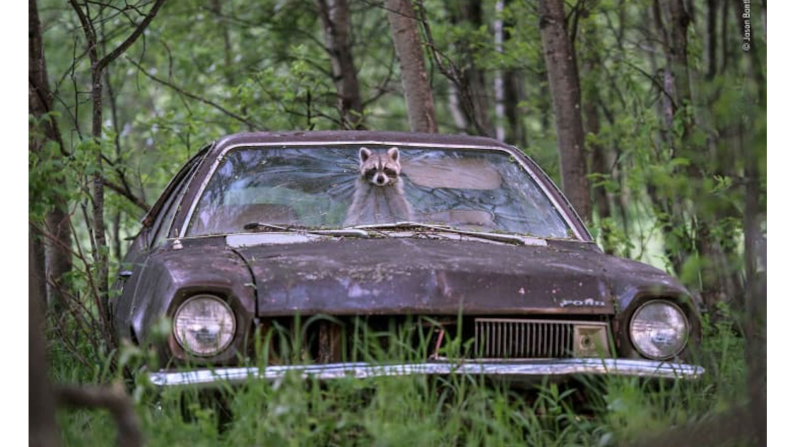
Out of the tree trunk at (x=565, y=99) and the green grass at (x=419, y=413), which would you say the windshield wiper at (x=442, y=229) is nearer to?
the green grass at (x=419, y=413)

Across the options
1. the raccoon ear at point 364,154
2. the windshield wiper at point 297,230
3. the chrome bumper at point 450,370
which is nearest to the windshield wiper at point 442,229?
the windshield wiper at point 297,230

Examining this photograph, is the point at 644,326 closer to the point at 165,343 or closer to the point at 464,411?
the point at 464,411

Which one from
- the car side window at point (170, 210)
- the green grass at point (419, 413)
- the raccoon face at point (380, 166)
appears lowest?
the green grass at point (419, 413)

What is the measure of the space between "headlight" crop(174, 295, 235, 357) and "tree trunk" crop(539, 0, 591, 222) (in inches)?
218

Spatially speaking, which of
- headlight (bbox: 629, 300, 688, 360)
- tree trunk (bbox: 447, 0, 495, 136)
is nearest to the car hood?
headlight (bbox: 629, 300, 688, 360)

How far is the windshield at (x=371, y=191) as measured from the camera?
5223 millimetres

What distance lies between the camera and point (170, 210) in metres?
5.63

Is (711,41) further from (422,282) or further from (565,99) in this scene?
(422,282)

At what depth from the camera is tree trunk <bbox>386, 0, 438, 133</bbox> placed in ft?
30.3

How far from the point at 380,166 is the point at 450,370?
187 cm

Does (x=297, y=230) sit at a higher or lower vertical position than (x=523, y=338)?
higher

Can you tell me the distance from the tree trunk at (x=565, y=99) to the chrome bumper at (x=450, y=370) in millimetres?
5020

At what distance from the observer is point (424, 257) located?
4.32 metres

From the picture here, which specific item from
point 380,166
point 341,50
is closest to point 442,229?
point 380,166
